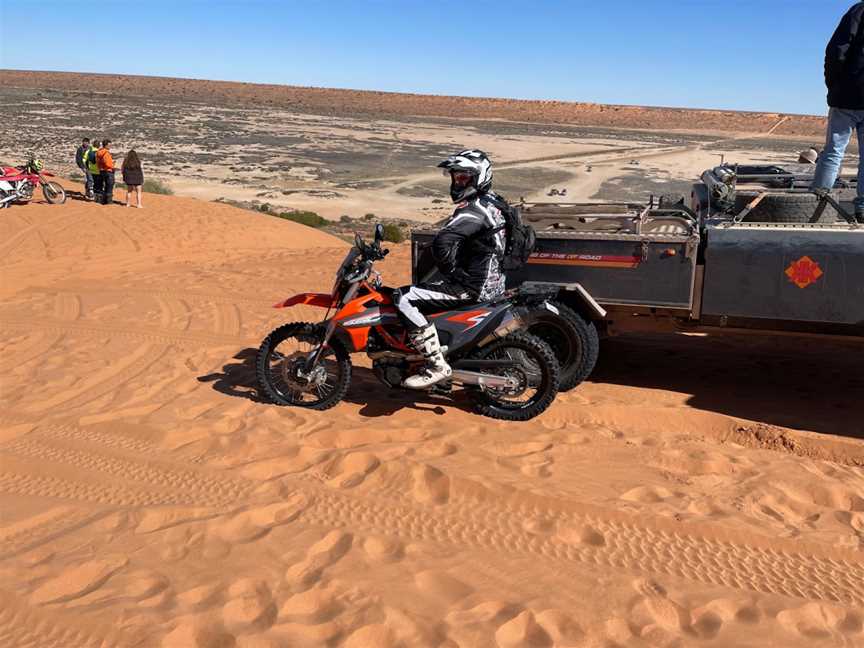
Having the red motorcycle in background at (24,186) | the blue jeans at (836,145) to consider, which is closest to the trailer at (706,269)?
the blue jeans at (836,145)

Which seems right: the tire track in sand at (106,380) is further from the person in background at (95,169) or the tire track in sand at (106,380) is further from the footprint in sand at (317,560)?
the person in background at (95,169)

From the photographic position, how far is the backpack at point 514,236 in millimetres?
5680

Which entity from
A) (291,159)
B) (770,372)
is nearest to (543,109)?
(291,159)

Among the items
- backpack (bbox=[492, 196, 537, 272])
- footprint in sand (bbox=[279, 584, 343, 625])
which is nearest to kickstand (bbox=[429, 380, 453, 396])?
backpack (bbox=[492, 196, 537, 272])

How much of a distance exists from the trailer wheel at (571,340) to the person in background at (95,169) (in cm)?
1424

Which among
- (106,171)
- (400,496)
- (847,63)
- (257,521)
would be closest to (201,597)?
(257,521)

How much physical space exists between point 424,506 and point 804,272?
3337mm

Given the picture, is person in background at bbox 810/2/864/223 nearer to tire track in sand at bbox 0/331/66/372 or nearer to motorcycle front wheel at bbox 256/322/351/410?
motorcycle front wheel at bbox 256/322/351/410

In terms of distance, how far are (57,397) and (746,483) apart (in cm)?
518

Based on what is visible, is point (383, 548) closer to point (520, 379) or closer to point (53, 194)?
point (520, 379)

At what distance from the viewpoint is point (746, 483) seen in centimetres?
480

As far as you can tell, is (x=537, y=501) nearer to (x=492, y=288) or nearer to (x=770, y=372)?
(x=492, y=288)

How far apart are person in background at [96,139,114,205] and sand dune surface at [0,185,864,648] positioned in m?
10.4

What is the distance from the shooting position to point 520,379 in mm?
5812
